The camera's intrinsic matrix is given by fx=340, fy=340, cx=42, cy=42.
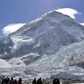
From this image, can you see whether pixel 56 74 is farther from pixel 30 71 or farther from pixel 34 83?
pixel 34 83

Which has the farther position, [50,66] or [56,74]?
[50,66]

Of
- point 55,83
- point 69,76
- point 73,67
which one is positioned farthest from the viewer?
point 73,67

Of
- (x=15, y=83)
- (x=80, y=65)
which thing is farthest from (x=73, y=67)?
(x=15, y=83)

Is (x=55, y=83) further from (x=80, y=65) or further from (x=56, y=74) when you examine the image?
(x=80, y=65)

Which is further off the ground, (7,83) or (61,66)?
(61,66)

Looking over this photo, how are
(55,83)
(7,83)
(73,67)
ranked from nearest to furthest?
(55,83) < (7,83) < (73,67)

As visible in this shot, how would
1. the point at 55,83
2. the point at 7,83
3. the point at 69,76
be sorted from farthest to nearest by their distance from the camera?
the point at 69,76 → the point at 7,83 → the point at 55,83

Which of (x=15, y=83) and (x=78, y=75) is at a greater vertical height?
(x=78, y=75)

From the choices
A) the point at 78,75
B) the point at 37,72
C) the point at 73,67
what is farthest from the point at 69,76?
the point at 73,67

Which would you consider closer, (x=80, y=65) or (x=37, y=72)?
(x=37, y=72)
